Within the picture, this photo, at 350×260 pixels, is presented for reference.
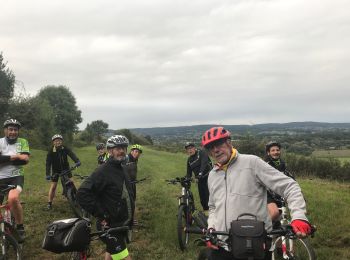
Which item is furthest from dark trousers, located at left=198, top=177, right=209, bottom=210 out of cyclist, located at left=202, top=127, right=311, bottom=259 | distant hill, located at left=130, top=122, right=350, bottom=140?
distant hill, located at left=130, top=122, right=350, bottom=140

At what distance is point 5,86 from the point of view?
39.7m

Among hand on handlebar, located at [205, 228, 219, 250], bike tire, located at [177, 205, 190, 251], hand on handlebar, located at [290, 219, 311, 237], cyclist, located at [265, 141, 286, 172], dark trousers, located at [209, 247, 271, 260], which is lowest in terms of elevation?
bike tire, located at [177, 205, 190, 251]

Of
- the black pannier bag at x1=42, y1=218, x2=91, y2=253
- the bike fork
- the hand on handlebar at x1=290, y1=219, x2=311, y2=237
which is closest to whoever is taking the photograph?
the hand on handlebar at x1=290, y1=219, x2=311, y2=237

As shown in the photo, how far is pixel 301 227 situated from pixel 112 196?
236cm

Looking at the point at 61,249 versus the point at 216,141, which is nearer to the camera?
the point at 216,141

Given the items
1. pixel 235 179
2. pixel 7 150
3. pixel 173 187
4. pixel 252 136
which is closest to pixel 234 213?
pixel 235 179

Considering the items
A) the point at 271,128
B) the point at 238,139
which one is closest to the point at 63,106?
the point at 271,128

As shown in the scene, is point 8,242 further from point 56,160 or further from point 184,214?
point 56,160

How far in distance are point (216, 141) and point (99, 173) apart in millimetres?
1636

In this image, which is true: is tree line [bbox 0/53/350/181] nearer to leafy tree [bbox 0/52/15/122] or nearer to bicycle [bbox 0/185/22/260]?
leafy tree [bbox 0/52/15/122]

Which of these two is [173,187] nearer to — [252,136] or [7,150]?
[7,150]

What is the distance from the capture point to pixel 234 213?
341 centimetres

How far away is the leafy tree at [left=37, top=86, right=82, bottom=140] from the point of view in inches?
2835

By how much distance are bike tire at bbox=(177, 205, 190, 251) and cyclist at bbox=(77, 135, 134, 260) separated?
9.52ft
